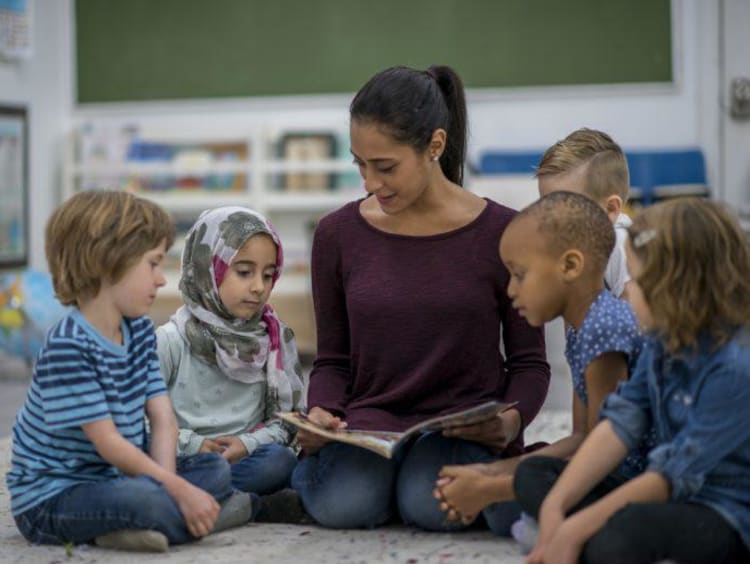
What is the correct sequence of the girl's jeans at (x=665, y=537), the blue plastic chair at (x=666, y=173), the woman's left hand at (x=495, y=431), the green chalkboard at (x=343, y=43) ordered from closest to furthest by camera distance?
the girl's jeans at (x=665, y=537) < the woman's left hand at (x=495, y=431) < the blue plastic chair at (x=666, y=173) < the green chalkboard at (x=343, y=43)

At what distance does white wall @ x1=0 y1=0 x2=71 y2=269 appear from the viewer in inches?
253

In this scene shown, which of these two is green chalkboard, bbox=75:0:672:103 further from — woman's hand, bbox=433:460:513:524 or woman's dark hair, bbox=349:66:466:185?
woman's hand, bbox=433:460:513:524

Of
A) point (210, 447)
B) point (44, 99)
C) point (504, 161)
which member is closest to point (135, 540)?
point (210, 447)

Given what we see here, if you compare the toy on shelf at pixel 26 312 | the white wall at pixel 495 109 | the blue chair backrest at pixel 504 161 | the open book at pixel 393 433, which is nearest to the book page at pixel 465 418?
the open book at pixel 393 433

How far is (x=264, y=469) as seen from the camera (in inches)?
93.4

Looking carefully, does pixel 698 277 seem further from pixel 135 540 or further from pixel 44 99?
pixel 44 99

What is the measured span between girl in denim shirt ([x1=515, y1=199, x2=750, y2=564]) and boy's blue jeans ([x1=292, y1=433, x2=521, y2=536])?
1.17 ft

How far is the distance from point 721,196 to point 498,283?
3.85 metres

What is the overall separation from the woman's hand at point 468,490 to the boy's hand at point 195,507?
380 mm

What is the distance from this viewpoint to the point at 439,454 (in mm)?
2234

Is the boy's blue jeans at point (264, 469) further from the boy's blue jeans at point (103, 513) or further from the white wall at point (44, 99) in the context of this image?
the white wall at point (44, 99)

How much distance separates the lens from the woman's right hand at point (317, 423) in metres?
2.20

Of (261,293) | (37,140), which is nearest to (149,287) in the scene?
(261,293)

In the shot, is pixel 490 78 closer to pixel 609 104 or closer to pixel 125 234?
pixel 609 104
